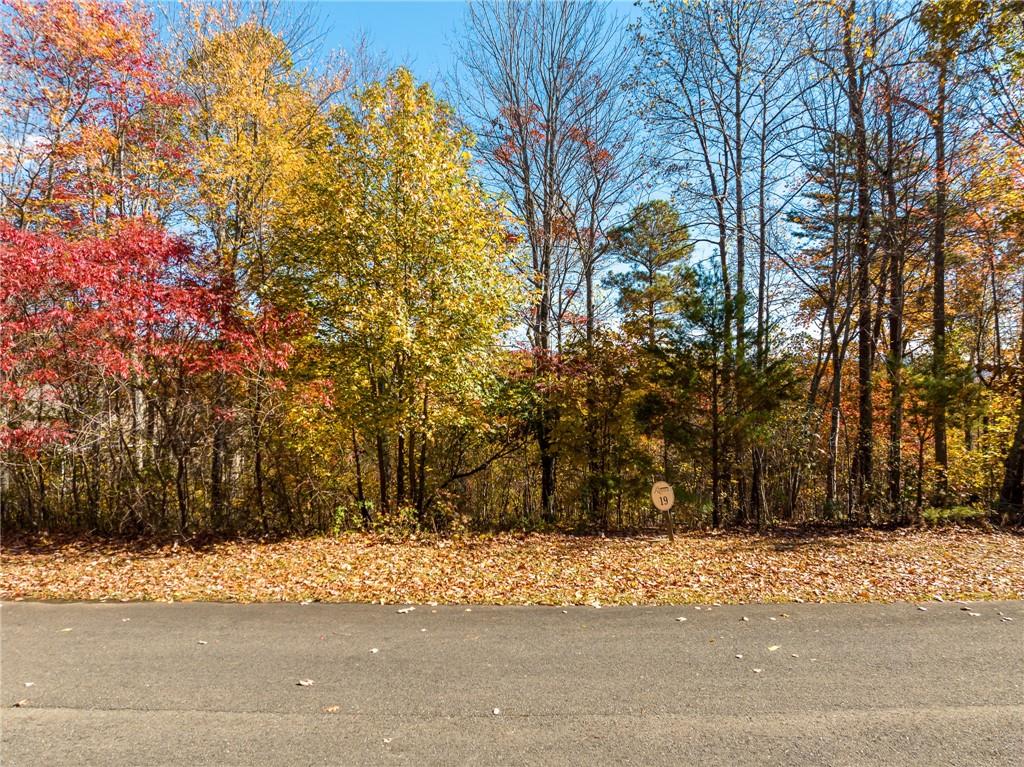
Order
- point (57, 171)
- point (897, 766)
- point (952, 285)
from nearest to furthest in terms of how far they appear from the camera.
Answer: point (897, 766)
point (57, 171)
point (952, 285)

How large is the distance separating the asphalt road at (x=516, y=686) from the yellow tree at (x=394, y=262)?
411 centimetres

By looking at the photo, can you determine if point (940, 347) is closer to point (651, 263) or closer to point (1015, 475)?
point (1015, 475)

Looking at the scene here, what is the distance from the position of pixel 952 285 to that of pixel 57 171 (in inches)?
950

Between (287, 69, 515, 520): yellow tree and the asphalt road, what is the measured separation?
4.11 m

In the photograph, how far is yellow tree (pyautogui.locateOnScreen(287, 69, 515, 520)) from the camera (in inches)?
330

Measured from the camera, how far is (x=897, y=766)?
2.68 metres

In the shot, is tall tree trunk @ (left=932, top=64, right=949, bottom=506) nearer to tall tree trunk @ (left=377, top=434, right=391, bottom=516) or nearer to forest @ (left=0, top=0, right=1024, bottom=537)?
forest @ (left=0, top=0, right=1024, bottom=537)

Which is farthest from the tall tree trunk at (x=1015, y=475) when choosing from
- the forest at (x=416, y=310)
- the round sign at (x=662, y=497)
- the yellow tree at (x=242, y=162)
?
the yellow tree at (x=242, y=162)

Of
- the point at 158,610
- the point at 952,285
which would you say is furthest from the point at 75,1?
the point at 952,285

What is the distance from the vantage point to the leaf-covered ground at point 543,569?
577cm

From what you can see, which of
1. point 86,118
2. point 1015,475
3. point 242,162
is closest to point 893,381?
point 1015,475

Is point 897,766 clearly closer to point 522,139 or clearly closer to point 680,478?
point 680,478

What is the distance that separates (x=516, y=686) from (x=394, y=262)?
6718 millimetres

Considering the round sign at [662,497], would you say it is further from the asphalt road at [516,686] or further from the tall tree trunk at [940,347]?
the tall tree trunk at [940,347]
